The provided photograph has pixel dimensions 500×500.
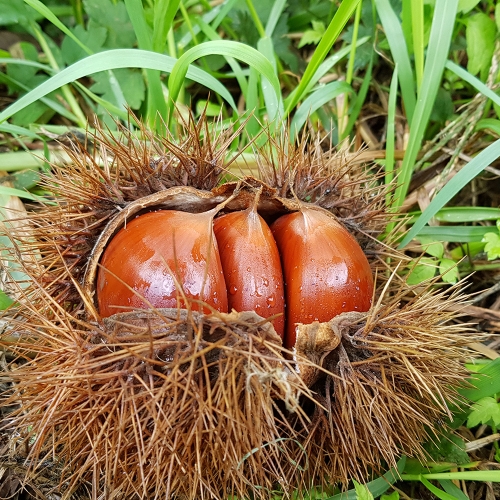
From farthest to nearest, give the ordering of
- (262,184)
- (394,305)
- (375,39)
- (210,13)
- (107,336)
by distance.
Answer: (210,13) → (375,39) → (262,184) → (394,305) → (107,336)

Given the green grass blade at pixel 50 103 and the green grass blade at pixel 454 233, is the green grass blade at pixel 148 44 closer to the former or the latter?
the green grass blade at pixel 50 103

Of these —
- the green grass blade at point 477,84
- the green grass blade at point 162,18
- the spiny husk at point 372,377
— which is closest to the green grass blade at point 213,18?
the green grass blade at point 162,18

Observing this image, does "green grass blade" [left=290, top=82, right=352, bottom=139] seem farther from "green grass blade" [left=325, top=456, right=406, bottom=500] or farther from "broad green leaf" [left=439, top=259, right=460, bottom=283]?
"green grass blade" [left=325, top=456, right=406, bottom=500]

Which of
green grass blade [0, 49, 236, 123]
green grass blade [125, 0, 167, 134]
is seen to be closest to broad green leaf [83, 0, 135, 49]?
green grass blade [125, 0, 167, 134]

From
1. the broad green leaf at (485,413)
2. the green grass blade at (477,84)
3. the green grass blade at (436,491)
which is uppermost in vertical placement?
the green grass blade at (477,84)

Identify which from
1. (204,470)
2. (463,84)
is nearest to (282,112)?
(463,84)

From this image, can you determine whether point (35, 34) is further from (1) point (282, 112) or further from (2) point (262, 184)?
(2) point (262, 184)
